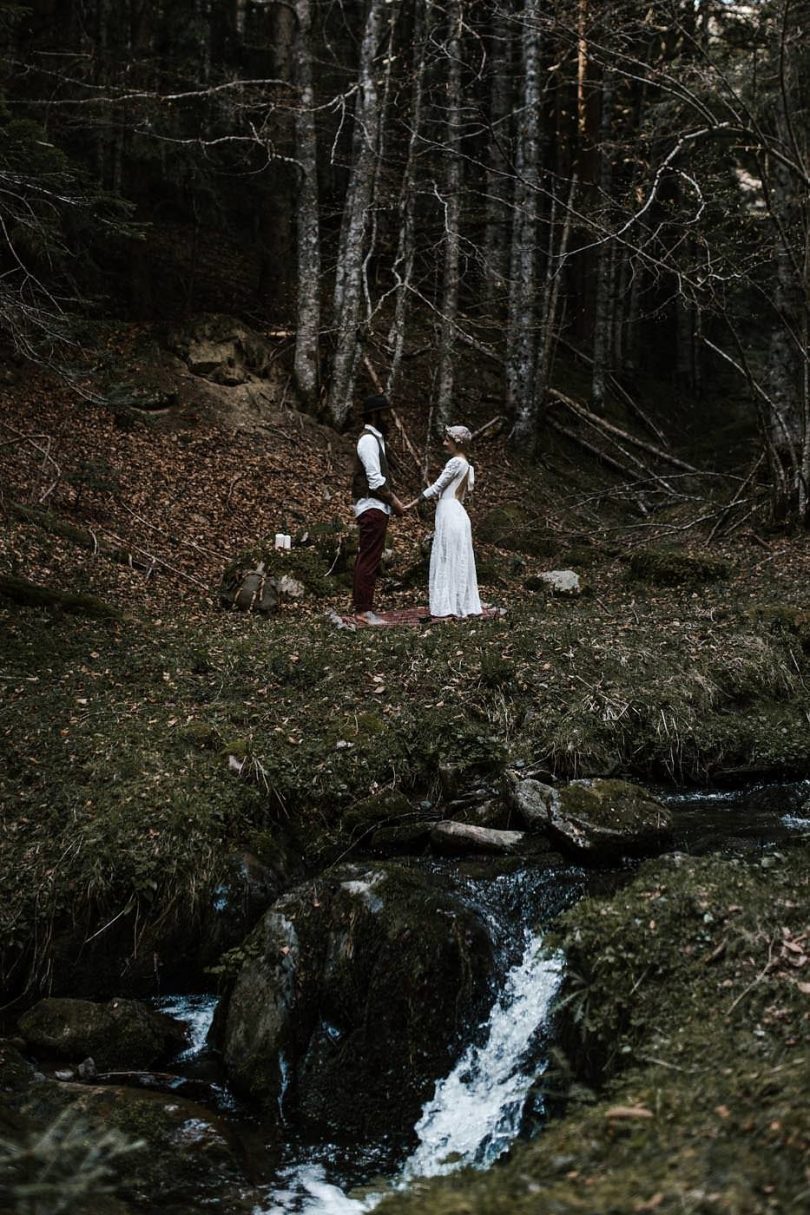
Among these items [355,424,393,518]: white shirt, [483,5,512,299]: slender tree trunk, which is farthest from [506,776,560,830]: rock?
[483,5,512,299]: slender tree trunk

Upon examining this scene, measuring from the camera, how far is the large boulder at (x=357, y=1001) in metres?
5.20

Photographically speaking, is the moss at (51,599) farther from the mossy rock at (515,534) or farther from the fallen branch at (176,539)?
the mossy rock at (515,534)

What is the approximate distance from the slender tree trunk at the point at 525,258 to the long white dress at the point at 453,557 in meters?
8.51

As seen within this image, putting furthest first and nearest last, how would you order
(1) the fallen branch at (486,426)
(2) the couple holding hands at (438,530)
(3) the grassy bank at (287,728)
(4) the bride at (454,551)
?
1. (1) the fallen branch at (486,426)
2. (4) the bride at (454,551)
3. (2) the couple holding hands at (438,530)
4. (3) the grassy bank at (287,728)

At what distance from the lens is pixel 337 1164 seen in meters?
4.77

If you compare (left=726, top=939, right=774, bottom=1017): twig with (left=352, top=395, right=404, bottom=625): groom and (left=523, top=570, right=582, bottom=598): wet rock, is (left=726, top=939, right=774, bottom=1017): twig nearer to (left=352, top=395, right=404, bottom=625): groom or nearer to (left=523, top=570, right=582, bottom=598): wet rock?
(left=352, top=395, right=404, bottom=625): groom

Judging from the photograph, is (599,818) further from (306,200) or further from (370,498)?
(306,200)

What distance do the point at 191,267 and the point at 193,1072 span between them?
17.5 metres

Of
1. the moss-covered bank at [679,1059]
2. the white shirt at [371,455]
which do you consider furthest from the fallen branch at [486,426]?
the moss-covered bank at [679,1059]

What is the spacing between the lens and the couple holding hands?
10.5 metres

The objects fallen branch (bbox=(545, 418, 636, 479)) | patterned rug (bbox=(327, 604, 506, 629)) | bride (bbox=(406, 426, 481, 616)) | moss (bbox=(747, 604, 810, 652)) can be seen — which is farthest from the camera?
fallen branch (bbox=(545, 418, 636, 479))

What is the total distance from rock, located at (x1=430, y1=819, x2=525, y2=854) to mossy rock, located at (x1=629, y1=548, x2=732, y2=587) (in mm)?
6522

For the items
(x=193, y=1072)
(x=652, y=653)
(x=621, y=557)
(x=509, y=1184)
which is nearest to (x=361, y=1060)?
(x=193, y=1072)

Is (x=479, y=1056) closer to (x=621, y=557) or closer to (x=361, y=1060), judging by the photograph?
(x=361, y=1060)
